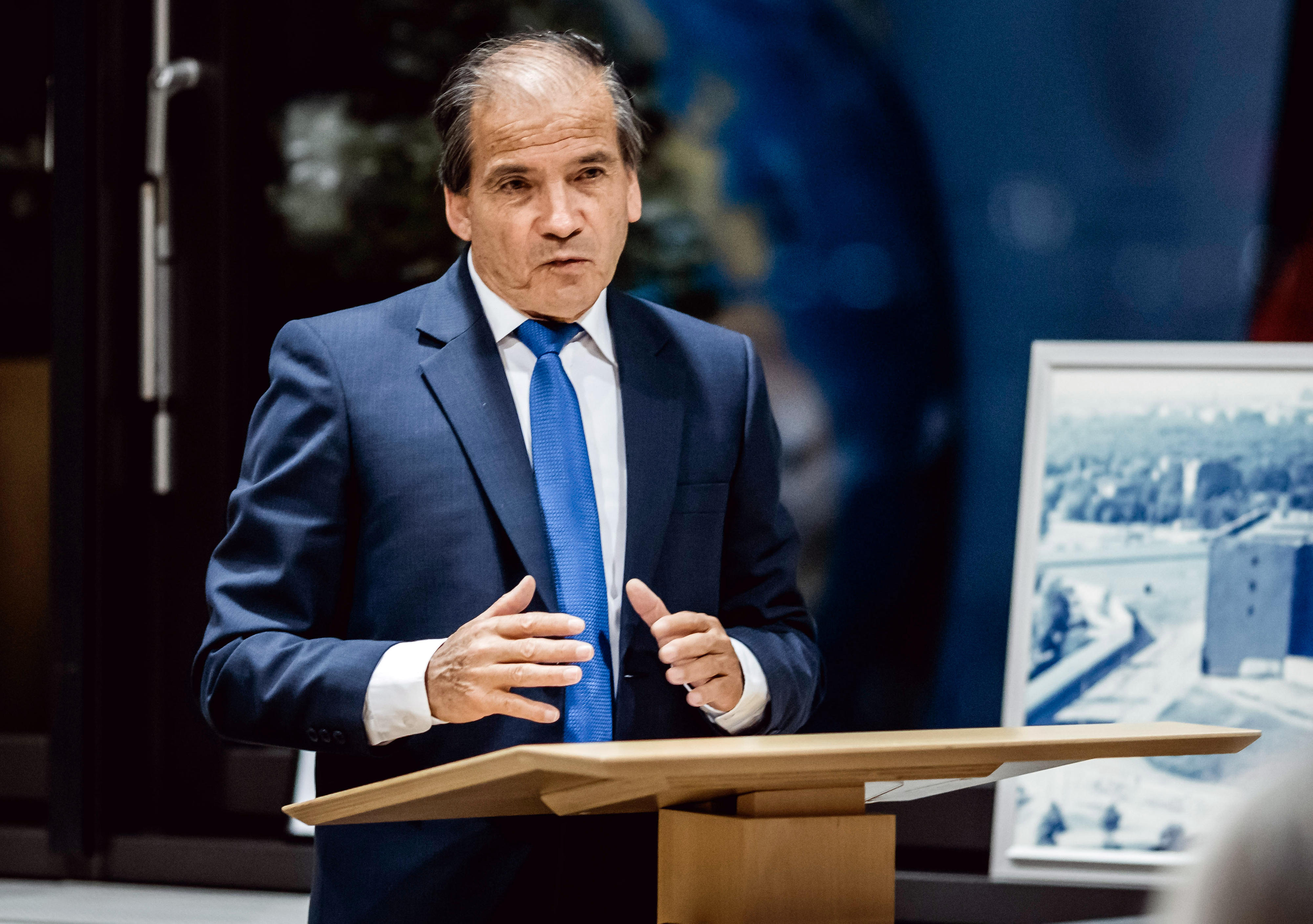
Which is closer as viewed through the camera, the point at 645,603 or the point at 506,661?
the point at 506,661

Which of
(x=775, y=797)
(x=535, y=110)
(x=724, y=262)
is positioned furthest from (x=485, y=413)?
(x=724, y=262)

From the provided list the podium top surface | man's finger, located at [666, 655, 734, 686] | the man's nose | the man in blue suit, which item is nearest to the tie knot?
the man in blue suit

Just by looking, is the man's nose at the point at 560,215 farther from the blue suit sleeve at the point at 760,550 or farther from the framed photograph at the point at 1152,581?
the framed photograph at the point at 1152,581

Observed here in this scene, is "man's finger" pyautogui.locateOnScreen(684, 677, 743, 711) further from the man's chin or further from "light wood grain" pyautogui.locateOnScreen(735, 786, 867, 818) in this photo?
the man's chin

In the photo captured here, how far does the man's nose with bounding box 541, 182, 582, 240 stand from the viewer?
154 cm

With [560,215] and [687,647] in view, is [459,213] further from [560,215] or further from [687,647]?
[687,647]

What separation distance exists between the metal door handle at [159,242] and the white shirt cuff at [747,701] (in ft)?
6.04

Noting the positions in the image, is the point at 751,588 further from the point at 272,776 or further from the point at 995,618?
the point at 272,776

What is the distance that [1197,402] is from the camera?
236cm

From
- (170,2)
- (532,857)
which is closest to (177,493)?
(170,2)

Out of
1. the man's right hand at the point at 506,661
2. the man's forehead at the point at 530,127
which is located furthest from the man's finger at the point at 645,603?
the man's forehead at the point at 530,127

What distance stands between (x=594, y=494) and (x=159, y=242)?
1.81 m

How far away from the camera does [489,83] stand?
5.20 ft

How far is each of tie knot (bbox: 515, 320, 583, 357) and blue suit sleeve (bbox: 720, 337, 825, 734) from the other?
26cm
